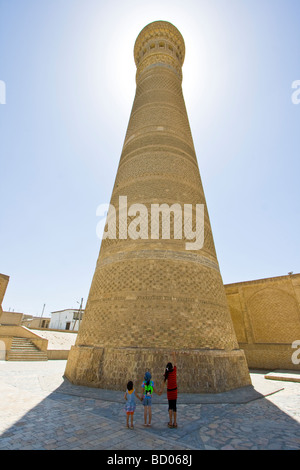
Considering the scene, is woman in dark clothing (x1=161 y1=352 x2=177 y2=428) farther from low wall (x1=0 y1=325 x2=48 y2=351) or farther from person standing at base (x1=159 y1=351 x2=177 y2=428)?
low wall (x1=0 y1=325 x2=48 y2=351)

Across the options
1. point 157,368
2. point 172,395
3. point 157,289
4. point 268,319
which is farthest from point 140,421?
point 268,319

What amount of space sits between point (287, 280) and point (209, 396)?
23.5 ft

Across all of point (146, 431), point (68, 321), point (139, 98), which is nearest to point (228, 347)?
point (146, 431)

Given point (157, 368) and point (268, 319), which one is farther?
point (268, 319)

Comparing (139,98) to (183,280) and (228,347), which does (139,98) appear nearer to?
(183,280)

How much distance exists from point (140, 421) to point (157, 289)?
8.74 ft

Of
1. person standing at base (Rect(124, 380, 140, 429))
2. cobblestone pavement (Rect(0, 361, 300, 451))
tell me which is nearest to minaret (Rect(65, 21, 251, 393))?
cobblestone pavement (Rect(0, 361, 300, 451))

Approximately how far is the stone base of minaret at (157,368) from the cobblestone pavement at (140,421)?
9.0 inches

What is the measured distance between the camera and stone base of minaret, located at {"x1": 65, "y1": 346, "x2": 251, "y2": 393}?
4.57m

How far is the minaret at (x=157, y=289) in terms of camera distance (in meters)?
4.82

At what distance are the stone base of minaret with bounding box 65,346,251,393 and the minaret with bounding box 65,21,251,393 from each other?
0.06 feet

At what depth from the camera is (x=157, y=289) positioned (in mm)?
5492

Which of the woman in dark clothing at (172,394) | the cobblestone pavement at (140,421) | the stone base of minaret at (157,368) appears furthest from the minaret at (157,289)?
the woman in dark clothing at (172,394)

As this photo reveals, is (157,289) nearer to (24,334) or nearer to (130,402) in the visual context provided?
(130,402)
